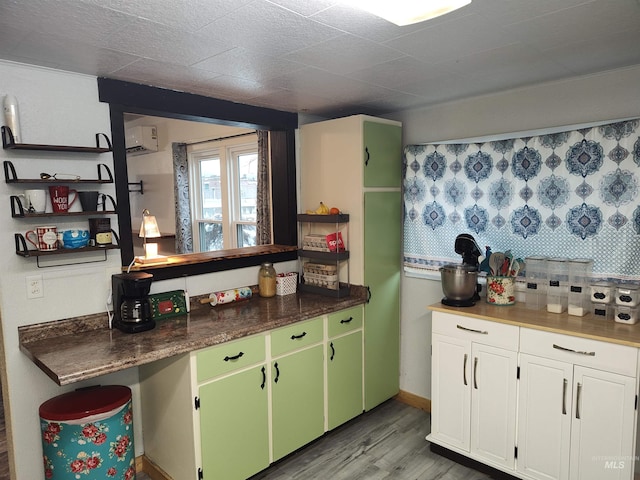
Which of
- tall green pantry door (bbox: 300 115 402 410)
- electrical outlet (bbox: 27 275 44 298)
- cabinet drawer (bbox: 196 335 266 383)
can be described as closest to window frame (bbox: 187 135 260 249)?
tall green pantry door (bbox: 300 115 402 410)

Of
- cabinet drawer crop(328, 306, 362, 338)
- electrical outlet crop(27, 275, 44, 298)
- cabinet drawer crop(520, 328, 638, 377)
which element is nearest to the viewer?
cabinet drawer crop(520, 328, 638, 377)

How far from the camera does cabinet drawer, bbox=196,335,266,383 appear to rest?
2178mm

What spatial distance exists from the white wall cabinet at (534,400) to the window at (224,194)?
8.07 feet

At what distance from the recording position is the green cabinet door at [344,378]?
2.89 meters

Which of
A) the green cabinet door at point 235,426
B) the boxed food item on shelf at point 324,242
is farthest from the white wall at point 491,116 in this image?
the green cabinet door at point 235,426

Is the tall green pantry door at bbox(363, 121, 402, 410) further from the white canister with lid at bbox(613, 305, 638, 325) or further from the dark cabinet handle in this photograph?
the white canister with lid at bbox(613, 305, 638, 325)

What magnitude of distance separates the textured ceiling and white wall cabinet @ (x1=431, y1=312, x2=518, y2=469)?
4.70 ft

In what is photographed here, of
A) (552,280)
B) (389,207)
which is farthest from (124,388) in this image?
(552,280)

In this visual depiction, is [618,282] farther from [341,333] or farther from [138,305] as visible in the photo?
[138,305]

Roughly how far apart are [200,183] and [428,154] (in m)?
2.87

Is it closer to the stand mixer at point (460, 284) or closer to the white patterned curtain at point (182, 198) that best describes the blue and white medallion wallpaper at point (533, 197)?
the stand mixer at point (460, 284)

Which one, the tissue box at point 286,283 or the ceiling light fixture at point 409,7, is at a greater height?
the ceiling light fixture at point 409,7

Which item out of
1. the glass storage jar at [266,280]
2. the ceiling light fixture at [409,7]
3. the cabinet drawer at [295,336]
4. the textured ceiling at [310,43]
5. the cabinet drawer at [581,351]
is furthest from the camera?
the glass storage jar at [266,280]

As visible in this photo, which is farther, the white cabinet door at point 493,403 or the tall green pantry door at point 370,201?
the tall green pantry door at point 370,201
